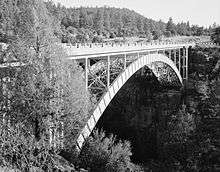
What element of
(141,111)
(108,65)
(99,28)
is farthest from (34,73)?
(99,28)

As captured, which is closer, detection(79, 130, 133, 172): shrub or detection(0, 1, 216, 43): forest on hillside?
detection(79, 130, 133, 172): shrub

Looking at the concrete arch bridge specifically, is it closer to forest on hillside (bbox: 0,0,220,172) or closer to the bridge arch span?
the bridge arch span

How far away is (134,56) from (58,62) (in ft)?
52.4

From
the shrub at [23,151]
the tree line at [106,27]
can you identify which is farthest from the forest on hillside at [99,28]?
the shrub at [23,151]

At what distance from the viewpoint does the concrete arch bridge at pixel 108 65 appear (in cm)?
2031

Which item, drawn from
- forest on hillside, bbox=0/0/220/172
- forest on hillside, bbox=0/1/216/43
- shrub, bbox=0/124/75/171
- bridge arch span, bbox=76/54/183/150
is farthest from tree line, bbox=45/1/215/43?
shrub, bbox=0/124/75/171

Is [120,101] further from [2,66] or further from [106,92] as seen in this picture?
[2,66]

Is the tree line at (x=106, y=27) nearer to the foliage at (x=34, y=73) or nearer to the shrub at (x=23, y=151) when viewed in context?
the foliage at (x=34, y=73)

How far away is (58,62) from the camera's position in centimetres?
1487

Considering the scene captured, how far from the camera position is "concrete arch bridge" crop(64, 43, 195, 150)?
20312 millimetres

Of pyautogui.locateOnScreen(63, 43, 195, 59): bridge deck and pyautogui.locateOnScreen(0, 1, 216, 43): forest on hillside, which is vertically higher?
pyautogui.locateOnScreen(0, 1, 216, 43): forest on hillside

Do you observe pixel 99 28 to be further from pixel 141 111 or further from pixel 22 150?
pixel 22 150

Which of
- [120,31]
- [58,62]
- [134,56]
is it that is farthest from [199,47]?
[120,31]

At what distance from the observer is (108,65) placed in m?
22.9
